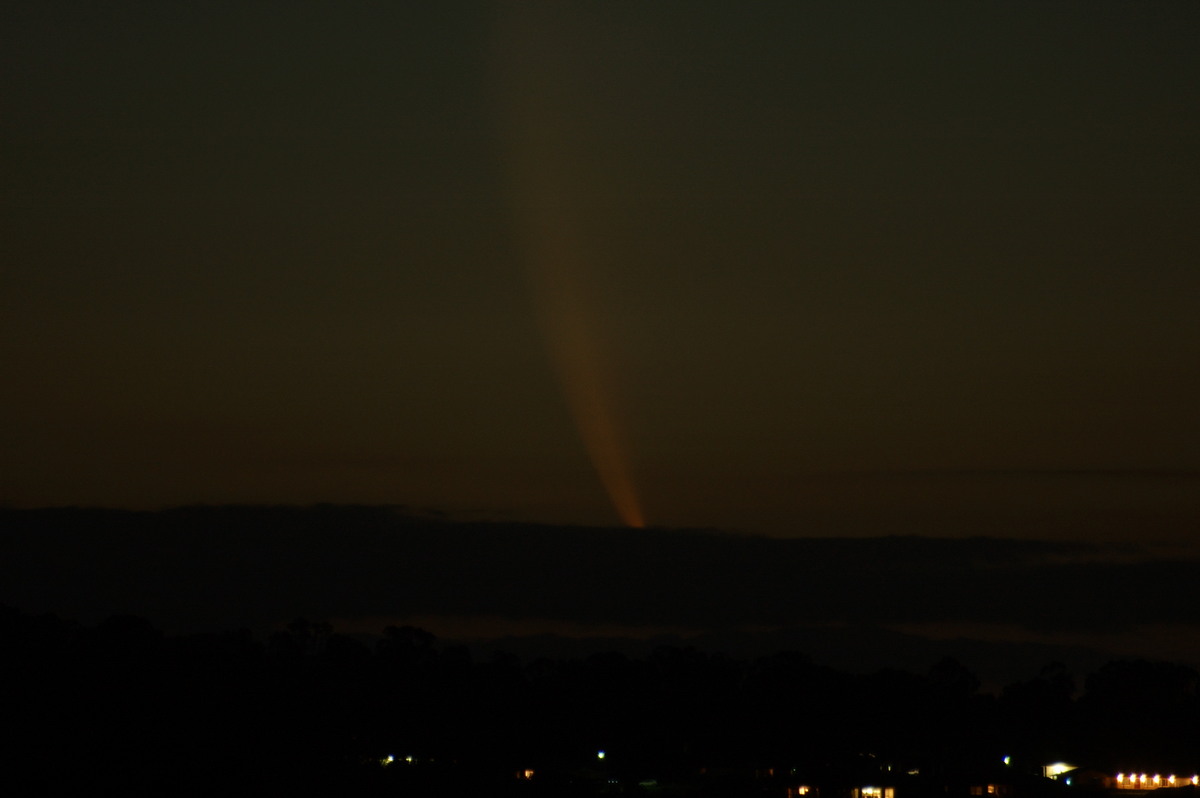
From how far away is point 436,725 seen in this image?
4727 inches

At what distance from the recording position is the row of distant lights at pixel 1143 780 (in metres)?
137

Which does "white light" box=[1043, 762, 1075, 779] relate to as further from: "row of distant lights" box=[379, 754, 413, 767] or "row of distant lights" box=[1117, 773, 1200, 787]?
"row of distant lights" box=[379, 754, 413, 767]

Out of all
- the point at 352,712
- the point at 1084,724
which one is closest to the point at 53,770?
the point at 352,712

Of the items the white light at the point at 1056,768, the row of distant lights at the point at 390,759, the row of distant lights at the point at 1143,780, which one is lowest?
the row of distant lights at the point at 390,759

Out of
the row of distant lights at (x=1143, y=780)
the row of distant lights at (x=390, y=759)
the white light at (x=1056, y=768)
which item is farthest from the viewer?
the white light at (x=1056, y=768)

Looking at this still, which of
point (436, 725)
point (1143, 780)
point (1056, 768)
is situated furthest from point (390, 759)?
point (1056, 768)

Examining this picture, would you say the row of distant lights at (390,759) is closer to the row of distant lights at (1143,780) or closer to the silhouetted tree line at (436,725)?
the silhouetted tree line at (436,725)

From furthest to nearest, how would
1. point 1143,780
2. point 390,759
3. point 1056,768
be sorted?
point 1056,768, point 1143,780, point 390,759

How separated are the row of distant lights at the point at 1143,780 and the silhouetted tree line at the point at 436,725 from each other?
2.06 m

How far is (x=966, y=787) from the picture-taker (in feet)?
347

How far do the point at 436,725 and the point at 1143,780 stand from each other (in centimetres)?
6423

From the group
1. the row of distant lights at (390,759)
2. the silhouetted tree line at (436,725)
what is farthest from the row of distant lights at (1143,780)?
the row of distant lights at (390,759)

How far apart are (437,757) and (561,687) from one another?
138ft

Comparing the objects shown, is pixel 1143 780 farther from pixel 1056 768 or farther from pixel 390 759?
pixel 390 759
